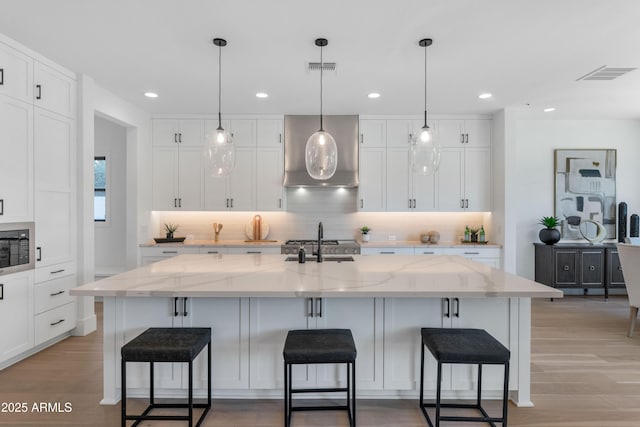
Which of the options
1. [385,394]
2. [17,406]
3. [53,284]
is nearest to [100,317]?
[53,284]

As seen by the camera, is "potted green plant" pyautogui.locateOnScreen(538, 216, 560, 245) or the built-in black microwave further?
"potted green plant" pyautogui.locateOnScreen(538, 216, 560, 245)

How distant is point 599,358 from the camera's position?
10.4 feet

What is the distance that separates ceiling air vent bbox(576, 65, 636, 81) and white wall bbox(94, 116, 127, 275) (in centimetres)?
595

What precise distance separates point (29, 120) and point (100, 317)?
2.36 m

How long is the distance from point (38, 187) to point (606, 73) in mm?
5491

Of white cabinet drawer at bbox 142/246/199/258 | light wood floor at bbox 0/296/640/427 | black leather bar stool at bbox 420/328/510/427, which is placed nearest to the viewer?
black leather bar stool at bbox 420/328/510/427

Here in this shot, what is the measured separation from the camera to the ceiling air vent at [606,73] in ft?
11.2

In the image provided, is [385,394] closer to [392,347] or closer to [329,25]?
[392,347]

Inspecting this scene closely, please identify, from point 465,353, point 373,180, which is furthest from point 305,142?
point 465,353

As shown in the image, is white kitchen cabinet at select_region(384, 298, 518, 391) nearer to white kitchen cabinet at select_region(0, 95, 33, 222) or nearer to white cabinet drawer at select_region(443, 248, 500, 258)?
white cabinet drawer at select_region(443, 248, 500, 258)

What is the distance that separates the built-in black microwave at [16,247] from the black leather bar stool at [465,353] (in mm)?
3261

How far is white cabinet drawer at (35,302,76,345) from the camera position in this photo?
3186 mm

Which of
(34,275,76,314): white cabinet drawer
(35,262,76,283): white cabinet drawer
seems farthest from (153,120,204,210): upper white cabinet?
(34,275,76,314): white cabinet drawer

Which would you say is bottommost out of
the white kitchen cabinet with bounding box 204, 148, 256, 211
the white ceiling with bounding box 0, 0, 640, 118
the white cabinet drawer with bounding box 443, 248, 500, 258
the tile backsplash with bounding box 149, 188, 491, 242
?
the white cabinet drawer with bounding box 443, 248, 500, 258
